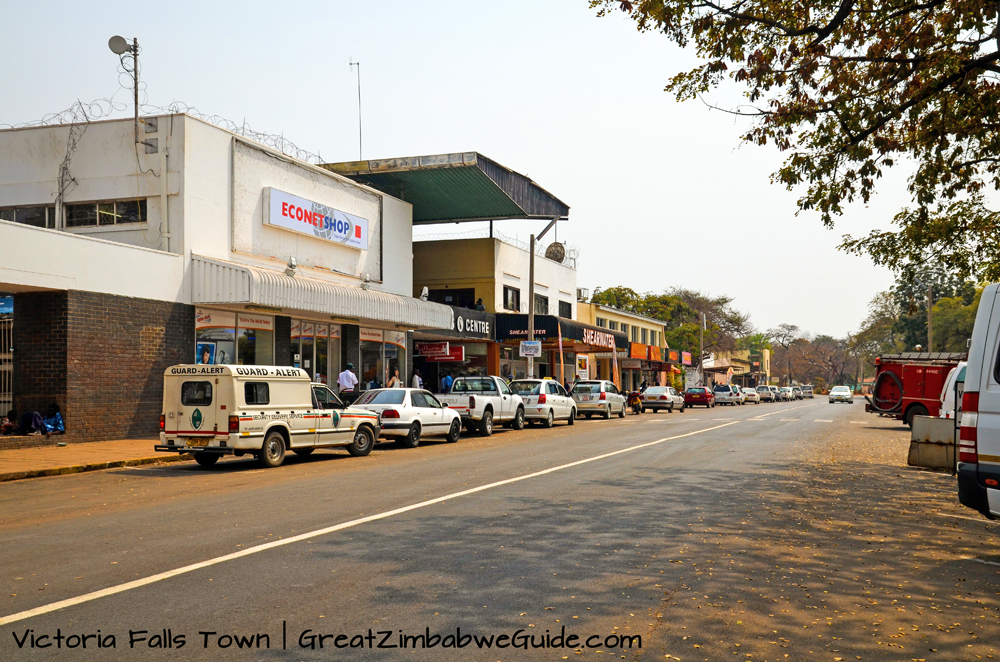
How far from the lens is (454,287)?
4216 centimetres

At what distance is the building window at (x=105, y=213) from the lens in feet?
75.2

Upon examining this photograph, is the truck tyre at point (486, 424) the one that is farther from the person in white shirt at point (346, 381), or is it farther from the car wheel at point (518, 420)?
the person in white shirt at point (346, 381)

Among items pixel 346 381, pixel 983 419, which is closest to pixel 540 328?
pixel 346 381

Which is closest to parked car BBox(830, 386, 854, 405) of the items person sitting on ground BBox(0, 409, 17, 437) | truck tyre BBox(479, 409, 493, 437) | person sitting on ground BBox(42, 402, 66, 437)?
truck tyre BBox(479, 409, 493, 437)

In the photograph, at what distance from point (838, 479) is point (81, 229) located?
802 inches

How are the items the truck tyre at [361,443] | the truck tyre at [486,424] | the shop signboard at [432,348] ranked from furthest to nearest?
the shop signboard at [432,348], the truck tyre at [486,424], the truck tyre at [361,443]

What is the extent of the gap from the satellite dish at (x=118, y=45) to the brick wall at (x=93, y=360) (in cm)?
718

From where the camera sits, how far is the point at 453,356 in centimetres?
3947

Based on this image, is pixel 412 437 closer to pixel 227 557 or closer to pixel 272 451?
pixel 272 451

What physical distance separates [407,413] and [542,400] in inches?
374

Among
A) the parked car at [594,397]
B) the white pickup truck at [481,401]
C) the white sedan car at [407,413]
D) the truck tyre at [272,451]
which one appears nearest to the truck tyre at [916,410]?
the parked car at [594,397]

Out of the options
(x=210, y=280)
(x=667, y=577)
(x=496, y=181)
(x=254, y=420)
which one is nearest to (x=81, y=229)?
(x=210, y=280)

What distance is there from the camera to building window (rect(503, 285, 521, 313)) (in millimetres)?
42938

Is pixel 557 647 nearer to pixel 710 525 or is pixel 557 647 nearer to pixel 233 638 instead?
pixel 233 638
